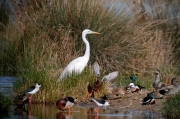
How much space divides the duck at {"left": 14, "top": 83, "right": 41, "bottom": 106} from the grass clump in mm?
3369

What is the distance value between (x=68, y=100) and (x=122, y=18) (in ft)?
25.6

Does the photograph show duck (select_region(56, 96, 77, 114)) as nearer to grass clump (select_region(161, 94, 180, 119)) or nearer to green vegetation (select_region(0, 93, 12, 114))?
green vegetation (select_region(0, 93, 12, 114))

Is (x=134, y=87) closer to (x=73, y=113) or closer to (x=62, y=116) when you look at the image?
(x=73, y=113)

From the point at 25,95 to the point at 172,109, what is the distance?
387 centimetres

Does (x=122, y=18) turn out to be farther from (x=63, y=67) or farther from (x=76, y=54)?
(x=63, y=67)

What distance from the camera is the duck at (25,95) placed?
14508mm

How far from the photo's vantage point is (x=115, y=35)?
818 inches

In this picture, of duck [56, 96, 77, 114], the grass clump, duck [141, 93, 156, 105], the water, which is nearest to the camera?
the grass clump

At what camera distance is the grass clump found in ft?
41.4

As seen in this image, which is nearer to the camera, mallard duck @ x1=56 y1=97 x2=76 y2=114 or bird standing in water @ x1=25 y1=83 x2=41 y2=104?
mallard duck @ x1=56 y1=97 x2=76 y2=114

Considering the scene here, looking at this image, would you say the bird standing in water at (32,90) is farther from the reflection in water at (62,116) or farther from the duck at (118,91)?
the duck at (118,91)

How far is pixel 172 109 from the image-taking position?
501 inches

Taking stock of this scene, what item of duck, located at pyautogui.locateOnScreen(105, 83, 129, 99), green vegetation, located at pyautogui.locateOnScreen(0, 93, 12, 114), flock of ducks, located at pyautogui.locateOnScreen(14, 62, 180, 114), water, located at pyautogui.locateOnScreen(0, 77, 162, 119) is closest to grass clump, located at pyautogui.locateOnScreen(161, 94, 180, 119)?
water, located at pyautogui.locateOnScreen(0, 77, 162, 119)

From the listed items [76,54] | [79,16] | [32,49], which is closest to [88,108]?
[32,49]
